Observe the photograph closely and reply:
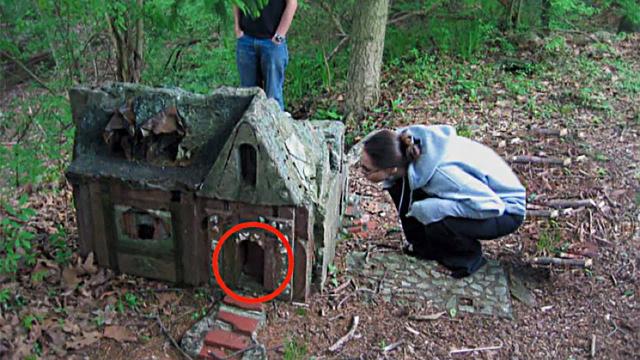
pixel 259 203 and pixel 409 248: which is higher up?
pixel 259 203

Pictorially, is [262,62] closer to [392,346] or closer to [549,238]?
[549,238]

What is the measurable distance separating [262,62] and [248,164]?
8.05 ft

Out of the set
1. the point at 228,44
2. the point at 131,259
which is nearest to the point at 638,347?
the point at 131,259

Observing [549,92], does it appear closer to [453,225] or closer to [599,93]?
[599,93]

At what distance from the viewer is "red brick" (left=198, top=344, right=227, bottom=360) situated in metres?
3.16

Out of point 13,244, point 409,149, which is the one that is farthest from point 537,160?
point 13,244

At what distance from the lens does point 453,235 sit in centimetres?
382

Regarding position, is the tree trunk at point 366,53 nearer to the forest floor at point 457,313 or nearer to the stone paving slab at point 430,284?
the forest floor at point 457,313

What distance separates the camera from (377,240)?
175 inches

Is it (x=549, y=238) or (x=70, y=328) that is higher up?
(x=549, y=238)

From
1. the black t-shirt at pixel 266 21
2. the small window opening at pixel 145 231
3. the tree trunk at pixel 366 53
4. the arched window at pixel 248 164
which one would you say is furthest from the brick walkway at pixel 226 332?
the tree trunk at pixel 366 53

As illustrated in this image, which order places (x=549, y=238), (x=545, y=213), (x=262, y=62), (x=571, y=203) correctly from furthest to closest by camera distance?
(x=262, y=62)
(x=571, y=203)
(x=545, y=213)
(x=549, y=238)

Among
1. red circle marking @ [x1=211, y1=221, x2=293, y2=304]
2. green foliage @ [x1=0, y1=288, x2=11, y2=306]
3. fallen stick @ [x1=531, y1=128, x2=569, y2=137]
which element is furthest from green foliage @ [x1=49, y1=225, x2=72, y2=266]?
fallen stick @ [x1=531, y1=128, x2=569, y2=137]

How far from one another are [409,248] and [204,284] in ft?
5.16
